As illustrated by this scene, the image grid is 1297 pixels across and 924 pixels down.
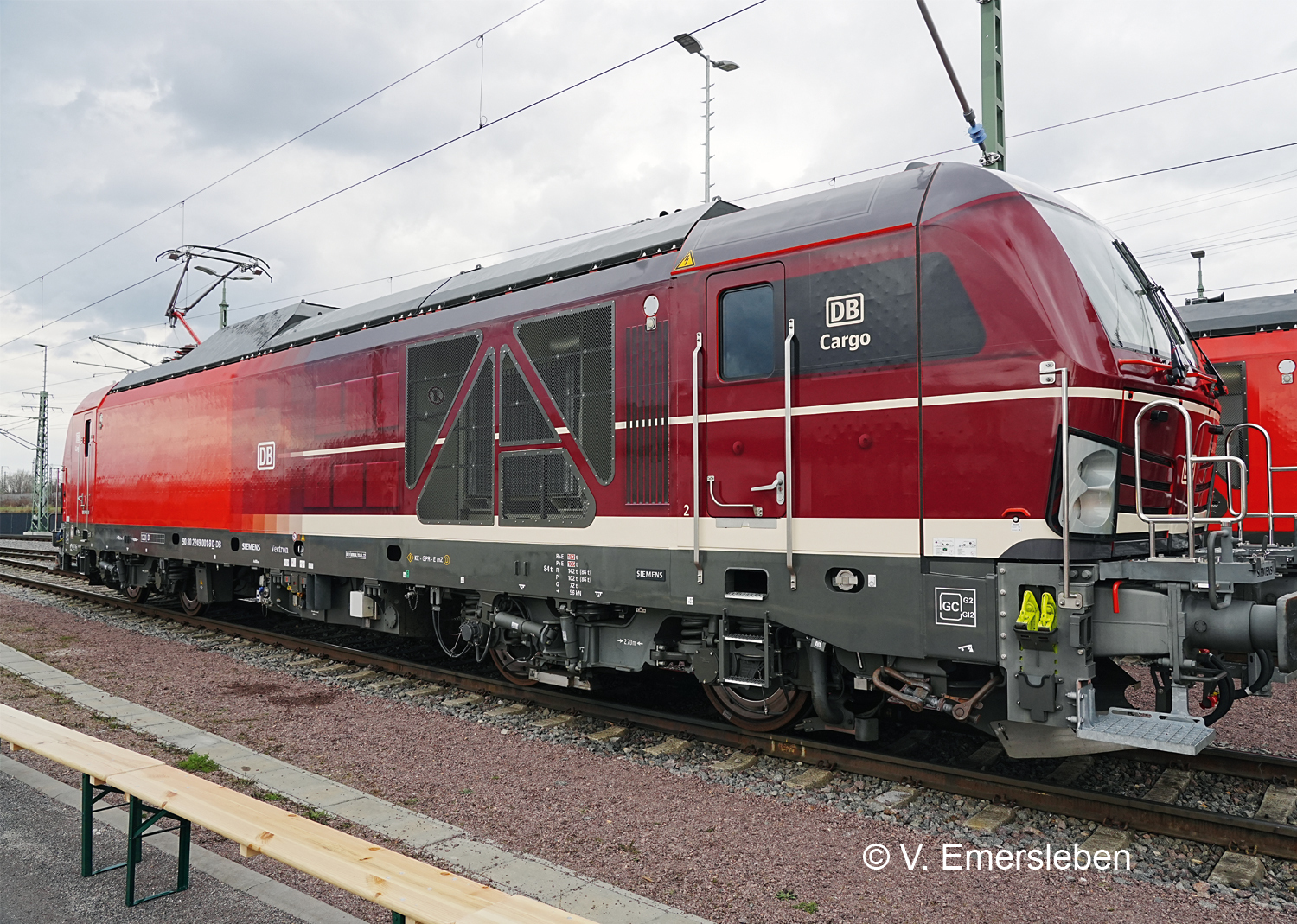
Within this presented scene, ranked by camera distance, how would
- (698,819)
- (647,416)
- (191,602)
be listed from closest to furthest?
(698,819), (647,416), (191,602)

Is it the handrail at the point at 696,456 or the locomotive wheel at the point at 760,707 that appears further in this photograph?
the locomotive wheel at the point at 760,707

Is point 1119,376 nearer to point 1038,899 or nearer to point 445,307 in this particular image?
point 1038,899

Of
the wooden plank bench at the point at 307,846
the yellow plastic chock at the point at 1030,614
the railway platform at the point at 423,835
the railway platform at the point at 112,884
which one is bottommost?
the railway platform at the point at 423,835

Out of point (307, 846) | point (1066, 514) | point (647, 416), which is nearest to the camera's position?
point (307, 846)

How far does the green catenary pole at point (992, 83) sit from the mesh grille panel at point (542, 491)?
6299 mm

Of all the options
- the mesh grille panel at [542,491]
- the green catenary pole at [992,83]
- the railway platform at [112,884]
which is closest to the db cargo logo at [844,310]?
the mesh grille panel at [542,491]

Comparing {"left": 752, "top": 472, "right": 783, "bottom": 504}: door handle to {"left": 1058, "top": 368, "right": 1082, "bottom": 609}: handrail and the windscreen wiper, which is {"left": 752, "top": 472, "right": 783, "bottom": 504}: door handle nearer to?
{"left": 1058, "top": 368, "right": 1082, "bottom": 609}: handrail

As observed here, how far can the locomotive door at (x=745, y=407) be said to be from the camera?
5828mm

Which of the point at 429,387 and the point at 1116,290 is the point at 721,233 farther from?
the point at 429,387

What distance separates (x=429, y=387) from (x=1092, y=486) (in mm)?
5951

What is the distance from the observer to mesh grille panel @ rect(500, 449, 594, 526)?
707 centimetres

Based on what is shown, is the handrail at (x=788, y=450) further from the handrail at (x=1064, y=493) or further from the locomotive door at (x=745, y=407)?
the handrail at (x=1064, y=493)

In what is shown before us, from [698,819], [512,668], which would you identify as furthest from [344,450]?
[698,819]

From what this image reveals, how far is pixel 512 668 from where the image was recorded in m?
8.32
